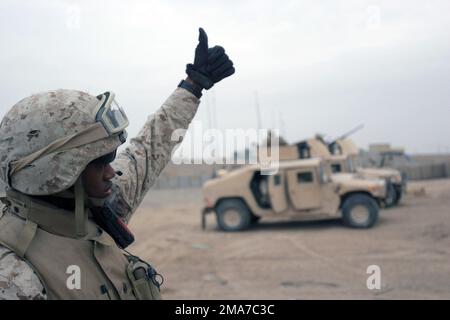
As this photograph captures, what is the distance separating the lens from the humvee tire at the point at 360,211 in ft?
36.8

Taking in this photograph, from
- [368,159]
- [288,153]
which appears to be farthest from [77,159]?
[368,159]

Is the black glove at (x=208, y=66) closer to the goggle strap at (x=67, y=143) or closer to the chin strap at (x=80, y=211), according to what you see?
the goggle strap at (x=67, y=143)

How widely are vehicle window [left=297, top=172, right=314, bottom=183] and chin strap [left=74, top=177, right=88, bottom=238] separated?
990cm

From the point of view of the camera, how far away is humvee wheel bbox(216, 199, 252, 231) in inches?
485

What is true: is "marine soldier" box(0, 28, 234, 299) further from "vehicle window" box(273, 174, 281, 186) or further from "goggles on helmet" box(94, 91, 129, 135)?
"vehicle window" box(273, 174, 281, 186)

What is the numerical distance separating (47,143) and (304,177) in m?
10.1

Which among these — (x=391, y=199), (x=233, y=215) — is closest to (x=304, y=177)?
(x=233, y=215)

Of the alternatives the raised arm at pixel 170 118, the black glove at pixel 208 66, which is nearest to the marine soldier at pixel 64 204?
the raised arm at pixel 170 118

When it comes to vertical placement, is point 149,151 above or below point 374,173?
above

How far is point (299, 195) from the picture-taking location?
1155 cm

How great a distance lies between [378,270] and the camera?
728 centimetres

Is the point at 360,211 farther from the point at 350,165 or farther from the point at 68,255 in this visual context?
the point at 68,255
